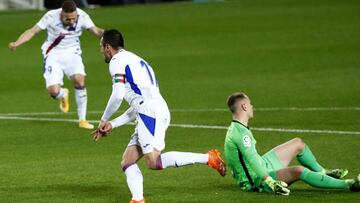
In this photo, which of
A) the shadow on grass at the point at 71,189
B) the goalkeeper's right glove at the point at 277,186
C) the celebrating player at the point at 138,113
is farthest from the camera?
the shadow on grass at the point at 71,189

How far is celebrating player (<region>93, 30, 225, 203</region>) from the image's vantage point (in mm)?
11523

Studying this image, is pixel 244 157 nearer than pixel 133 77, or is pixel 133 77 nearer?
pixel 133 77

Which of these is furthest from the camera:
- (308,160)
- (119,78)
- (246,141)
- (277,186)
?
(308,160)

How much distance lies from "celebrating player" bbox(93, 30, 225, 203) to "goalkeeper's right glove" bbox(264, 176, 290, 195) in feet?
1.87

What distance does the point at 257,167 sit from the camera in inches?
465

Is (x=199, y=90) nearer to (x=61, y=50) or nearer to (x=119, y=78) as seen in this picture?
(x=61, y=50)

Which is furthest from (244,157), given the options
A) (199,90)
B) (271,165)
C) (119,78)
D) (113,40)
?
(199,90)

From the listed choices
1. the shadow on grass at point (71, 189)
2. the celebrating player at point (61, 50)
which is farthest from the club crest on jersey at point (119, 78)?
the celebrating player at point (61, 50)

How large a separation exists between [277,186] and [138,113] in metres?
1.75

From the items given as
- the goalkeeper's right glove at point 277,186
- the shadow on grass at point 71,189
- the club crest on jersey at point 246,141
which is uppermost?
the club crest on jersey at point 246,141

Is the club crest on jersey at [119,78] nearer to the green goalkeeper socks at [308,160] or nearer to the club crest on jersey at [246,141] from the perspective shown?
the club crest on jersey at [246,141]

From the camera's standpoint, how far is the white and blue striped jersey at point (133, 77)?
11.6m

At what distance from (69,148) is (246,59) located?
1271 centimetres

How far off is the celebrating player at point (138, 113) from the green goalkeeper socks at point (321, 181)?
953mm
